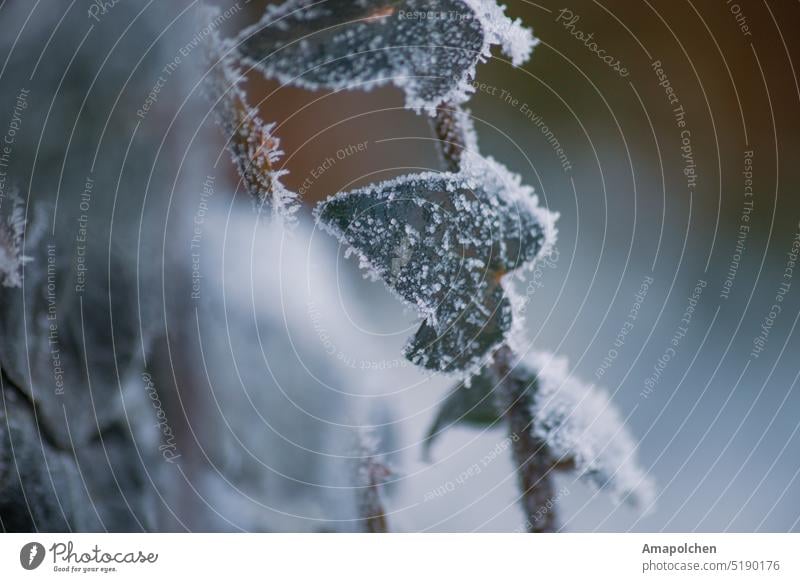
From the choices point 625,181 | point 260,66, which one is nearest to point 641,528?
point 625,181

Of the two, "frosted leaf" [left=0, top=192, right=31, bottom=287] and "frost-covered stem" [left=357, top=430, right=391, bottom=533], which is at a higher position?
"frosted leaf" [left=0, top=192, right=31, bottom=287]

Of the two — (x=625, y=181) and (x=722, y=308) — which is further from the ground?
(x=625, y=181)

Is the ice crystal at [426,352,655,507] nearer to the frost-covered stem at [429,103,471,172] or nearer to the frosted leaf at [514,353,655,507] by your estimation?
the frosted leaf at [514,353,655,507]

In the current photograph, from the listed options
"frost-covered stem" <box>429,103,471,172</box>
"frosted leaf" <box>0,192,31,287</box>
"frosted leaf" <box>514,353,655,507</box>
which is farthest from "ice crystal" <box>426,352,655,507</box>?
"frosted leaf" <box>0,192,31,287</box>

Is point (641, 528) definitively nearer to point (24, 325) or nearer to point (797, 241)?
point (797, 241)

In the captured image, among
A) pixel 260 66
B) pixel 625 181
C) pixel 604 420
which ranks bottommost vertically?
pixel 604 420

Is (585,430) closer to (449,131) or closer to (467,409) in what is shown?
(467,409)
